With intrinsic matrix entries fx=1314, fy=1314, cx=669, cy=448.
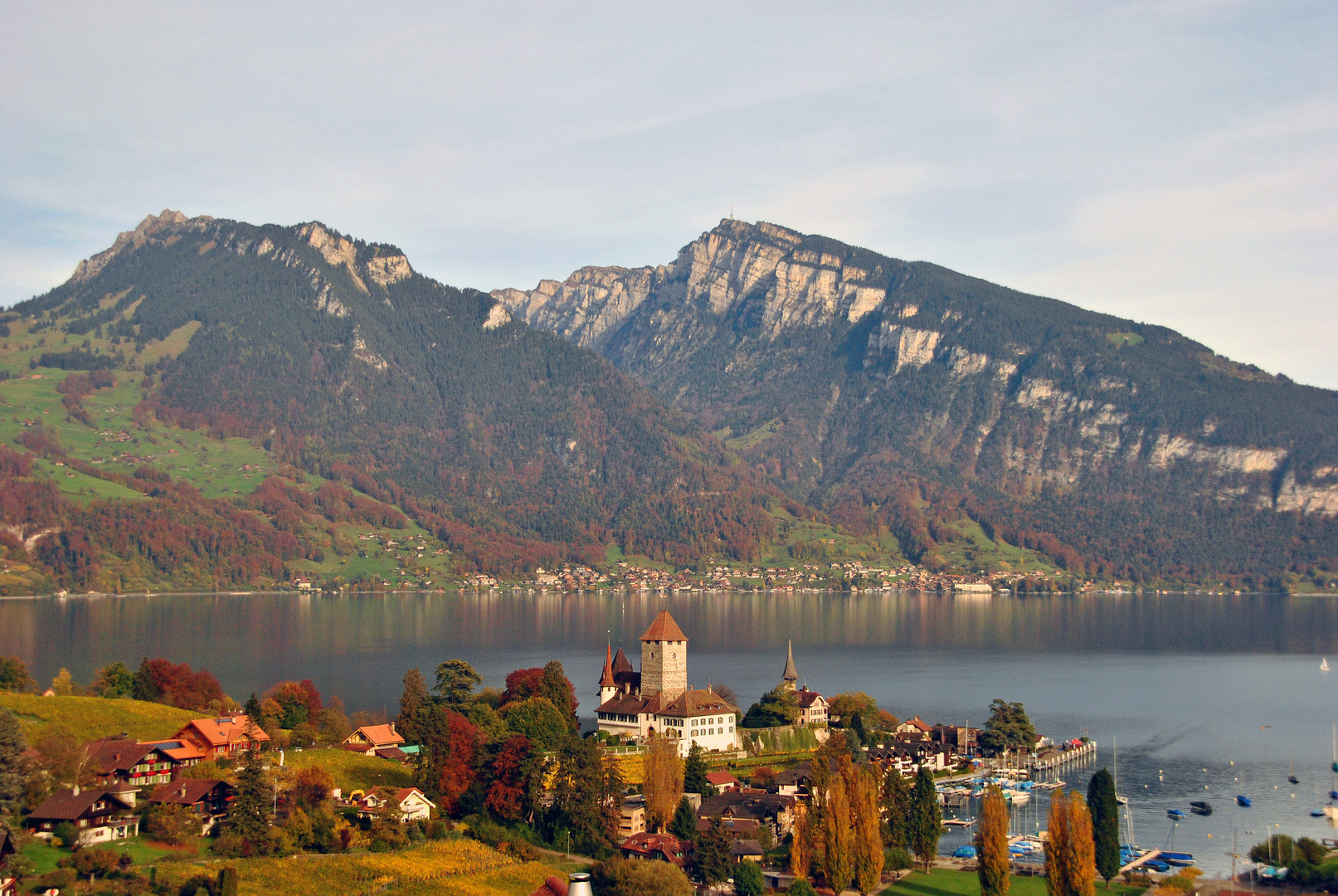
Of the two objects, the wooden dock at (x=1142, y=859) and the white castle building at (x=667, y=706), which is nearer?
the wooden dock at (x=1142, y=859)

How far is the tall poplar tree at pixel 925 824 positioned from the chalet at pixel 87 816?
3340 cm

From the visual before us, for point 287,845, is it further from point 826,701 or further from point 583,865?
point 826,701

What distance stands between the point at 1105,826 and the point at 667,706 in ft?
107

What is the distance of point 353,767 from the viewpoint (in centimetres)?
6594

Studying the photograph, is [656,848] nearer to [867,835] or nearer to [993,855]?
[867,835]

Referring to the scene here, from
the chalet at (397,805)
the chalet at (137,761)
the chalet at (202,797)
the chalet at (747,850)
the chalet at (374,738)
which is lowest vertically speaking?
the chalet at (747,850)

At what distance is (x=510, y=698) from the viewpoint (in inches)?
3381

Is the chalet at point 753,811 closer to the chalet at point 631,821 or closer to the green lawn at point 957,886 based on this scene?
the chalet at point 631,821

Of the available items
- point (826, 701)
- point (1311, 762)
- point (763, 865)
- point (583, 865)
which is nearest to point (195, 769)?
point (583, 865)

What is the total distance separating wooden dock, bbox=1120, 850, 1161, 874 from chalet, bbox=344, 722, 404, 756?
39.6 m

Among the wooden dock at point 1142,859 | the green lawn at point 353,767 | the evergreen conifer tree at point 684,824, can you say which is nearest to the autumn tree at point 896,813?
the evergreen conifer tree at point 684,824

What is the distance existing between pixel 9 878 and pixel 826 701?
63.7 metres

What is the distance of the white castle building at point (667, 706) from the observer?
272ft

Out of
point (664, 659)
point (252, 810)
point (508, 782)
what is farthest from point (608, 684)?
point (252, 810)
